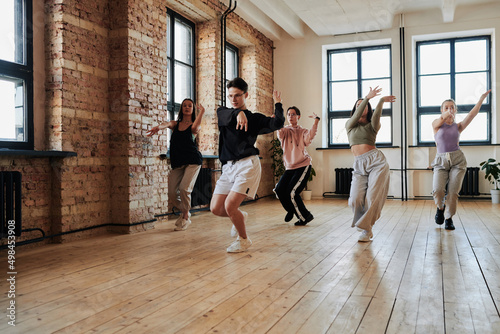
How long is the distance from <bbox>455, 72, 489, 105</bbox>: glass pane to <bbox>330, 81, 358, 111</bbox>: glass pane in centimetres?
226

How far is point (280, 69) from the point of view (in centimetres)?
1077

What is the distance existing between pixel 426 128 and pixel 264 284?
822cm

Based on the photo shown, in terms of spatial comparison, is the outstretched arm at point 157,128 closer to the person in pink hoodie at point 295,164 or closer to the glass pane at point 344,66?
the person in pink hoodie at point 295,164

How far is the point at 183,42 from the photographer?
300 inches

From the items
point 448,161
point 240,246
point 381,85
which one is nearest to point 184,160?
point 240,246

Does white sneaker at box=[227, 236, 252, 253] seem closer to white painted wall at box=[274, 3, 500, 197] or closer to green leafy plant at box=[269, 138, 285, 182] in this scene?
green leafy plant at box=[269, 138, 285, 182]

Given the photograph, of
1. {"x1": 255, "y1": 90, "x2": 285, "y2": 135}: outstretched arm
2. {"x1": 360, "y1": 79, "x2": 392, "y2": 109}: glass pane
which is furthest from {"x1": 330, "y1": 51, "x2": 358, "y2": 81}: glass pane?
{"x1": 255, "y1": 90, "x2": 285, "y2": 135}: outstretched arm

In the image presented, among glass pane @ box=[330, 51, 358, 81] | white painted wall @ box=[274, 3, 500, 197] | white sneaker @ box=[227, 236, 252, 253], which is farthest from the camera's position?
glass pane @ box=[330, 51, 358, 81]

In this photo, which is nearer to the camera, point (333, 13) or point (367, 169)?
point (367, 169)

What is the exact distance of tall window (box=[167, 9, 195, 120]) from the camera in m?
7.10

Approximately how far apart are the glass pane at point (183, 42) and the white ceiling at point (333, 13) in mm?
1376

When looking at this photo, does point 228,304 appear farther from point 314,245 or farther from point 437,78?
point 437,78

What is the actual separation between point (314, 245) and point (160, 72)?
3.30m

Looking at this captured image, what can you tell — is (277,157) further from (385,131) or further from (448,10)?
(448,10)
